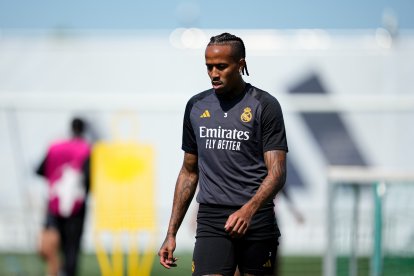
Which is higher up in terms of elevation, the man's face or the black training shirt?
the man's face

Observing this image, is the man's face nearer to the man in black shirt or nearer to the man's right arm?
the man in black shirt

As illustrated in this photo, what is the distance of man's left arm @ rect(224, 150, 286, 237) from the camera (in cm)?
575

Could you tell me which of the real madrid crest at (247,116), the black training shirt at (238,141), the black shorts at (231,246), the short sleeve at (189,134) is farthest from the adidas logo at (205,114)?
the black shorts at (231,246)

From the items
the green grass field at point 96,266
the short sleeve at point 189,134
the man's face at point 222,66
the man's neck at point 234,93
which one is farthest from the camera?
the green grass field at point 96,266

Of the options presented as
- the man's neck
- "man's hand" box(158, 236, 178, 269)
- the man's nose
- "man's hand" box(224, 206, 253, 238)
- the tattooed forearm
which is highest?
the man's nose

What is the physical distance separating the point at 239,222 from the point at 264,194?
244mm

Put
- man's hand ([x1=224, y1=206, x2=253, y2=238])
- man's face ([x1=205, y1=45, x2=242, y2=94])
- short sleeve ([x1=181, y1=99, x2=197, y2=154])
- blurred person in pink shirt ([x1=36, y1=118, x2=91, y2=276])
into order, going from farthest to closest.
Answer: blurred person in pink shirt ([x1=36, y1=118, x2=91, y2=276])
short sleeve ([x1=181, y1=99, x2=197, y2=154])
man's face ([x1=205, y1=45, x2=242, y2=94])
man's hand ([x1=224, y1=206, x2=253, y2=238])

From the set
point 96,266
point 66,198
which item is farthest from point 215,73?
point 96,266

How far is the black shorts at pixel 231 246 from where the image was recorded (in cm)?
602

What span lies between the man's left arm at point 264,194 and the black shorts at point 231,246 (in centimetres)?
19

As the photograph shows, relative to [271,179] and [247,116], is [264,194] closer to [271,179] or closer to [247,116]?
[271,179]

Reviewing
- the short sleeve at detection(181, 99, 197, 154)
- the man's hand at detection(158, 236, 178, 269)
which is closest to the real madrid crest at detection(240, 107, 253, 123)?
the short sleeve at detection(181, 99, 197, 154)

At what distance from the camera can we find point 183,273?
13961mm

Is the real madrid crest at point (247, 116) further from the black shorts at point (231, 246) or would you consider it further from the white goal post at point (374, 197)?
the white goal post at point (374, 197)
